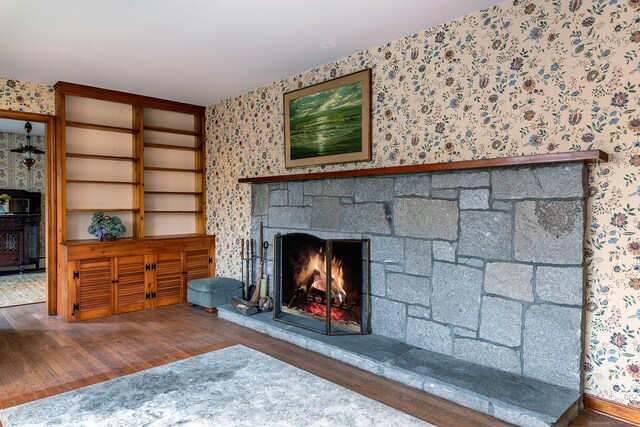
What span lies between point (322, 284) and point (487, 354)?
155 cm

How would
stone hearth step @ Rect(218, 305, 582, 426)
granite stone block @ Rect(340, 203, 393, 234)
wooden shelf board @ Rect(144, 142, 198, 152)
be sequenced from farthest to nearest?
wooden shelf board @ Rect(144, 142, 198, 152), granite stone block @ Rect(340, 203, 393, 234), stone hearth step @ Rect(218, 305, 582, 426)

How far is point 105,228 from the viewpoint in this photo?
15.4 feet

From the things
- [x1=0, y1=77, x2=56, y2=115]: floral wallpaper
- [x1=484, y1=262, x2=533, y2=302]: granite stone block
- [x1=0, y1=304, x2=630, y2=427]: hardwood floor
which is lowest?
[x1=0, y1=304, x2=630, y2=427]: hardwood floor

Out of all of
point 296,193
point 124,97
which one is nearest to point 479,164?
point 296,193

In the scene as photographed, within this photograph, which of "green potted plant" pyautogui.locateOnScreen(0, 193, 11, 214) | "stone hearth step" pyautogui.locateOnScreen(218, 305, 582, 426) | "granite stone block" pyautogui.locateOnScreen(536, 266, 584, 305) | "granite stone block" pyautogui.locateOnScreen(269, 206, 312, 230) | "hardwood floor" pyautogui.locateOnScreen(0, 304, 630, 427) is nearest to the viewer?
"stone hearth step" pyautogui.locateOnScreen(218, 305, 582, 426)

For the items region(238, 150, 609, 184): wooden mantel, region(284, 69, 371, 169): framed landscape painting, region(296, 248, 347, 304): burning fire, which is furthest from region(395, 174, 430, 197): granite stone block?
region(296, 248, 347, 304): burning fire

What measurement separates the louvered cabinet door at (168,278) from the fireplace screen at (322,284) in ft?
5.51

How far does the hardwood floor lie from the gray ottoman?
0.45ft

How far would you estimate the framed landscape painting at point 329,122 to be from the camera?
367cm

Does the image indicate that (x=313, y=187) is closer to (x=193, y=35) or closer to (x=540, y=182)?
(x=193, y=35)

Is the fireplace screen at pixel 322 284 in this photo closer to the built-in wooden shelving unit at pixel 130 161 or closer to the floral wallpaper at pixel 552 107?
the floral wallpaper at pixel 552 107

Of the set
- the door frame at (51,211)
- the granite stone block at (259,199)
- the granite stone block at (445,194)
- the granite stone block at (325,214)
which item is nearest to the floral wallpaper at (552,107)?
the granite stone block at (445,194)

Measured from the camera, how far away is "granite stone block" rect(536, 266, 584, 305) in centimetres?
245

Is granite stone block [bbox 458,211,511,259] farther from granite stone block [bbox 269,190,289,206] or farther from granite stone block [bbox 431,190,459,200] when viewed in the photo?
granite stone block [bbox 269,190,289,206]
